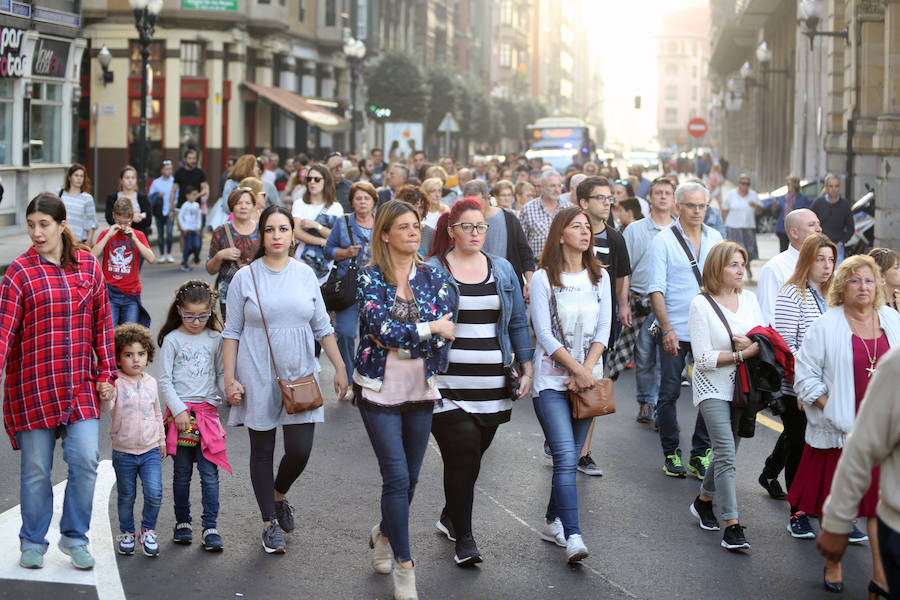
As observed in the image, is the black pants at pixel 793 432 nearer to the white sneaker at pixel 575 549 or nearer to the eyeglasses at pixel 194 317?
the white sneaker at pixel 575 549

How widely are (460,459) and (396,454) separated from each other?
1.64 feet

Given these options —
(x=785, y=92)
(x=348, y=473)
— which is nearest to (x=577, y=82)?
(x=785, y=92)

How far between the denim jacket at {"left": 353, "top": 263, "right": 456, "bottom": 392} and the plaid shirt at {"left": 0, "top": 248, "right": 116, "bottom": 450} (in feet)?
4.14

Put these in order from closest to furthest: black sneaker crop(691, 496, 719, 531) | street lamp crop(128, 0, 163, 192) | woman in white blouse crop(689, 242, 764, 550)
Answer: woman in white blouse crop(689, 242, 764, 550) < black sneaker crop(691, 496, 719, 531) < street lamp crop(128, 0, 163, 192)

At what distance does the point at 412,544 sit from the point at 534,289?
145cm

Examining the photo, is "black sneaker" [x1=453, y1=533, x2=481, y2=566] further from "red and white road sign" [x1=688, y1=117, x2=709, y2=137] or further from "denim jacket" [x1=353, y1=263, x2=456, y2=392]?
"red and white road sign" [x1=688, y1=117, x2=709, y2=137]

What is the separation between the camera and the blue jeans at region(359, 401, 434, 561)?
19.4 ft

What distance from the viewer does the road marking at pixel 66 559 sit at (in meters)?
5.96

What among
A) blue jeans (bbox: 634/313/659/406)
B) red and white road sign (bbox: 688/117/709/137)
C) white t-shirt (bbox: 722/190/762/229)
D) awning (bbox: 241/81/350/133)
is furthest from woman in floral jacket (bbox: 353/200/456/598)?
red and white road sign (bbox: 688/117/709/137)

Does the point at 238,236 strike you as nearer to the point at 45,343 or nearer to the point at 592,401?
the point at 45,343

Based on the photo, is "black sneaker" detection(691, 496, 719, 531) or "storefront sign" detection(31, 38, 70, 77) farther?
"storefront sign" detection(31, 38, 70, 77)

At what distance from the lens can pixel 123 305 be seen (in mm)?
10781

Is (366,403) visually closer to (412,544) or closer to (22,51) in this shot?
(412,544)

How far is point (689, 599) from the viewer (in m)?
5.94
